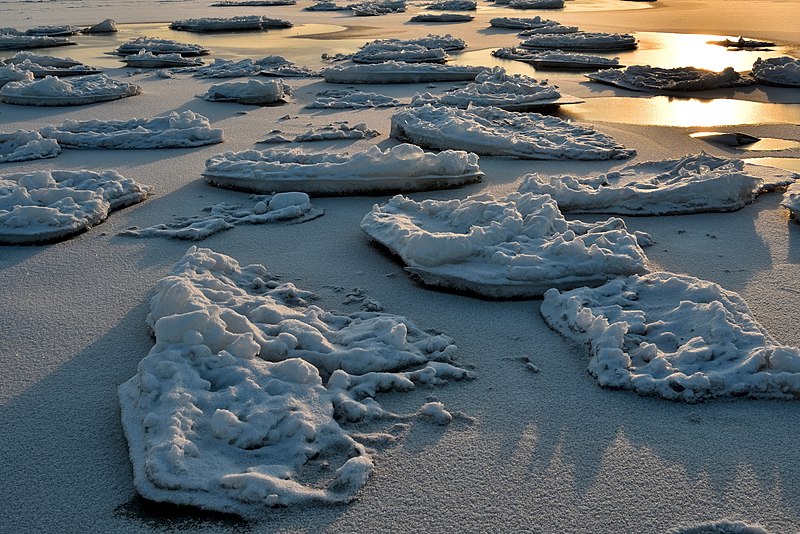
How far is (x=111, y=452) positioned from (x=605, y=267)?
2052 mm

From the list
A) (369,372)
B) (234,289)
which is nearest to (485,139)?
(234,289)

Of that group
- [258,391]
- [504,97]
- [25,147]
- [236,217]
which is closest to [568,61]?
[504,97]

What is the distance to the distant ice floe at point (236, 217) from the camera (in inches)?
151

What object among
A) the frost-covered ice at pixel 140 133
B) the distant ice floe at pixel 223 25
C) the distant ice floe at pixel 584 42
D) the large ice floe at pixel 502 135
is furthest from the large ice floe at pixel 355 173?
the distant ice floe at pixel 223 25

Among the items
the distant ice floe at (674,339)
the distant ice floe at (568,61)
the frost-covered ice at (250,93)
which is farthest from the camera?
the distant ice floe at (568,61)

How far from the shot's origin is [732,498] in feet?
6.32

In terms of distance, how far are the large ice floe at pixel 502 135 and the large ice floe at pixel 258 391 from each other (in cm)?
285

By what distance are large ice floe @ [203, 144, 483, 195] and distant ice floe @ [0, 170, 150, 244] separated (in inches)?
22.6

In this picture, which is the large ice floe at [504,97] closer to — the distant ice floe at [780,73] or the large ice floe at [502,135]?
the large ice floe at [502,135]

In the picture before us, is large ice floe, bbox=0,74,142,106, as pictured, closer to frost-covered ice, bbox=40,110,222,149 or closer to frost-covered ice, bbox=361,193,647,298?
frost-covered ice, bbox=40,110,222,149

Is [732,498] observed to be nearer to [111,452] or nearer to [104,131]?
[111,452]

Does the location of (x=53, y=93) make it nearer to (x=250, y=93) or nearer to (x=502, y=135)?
(x=250, y=93)

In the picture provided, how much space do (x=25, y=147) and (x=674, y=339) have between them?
472 centimetres

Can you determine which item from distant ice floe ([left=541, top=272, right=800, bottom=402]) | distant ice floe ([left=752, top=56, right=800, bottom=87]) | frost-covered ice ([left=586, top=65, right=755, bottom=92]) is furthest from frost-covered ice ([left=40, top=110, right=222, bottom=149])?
distant ice floe ([left=752, top=56, right=800, bottom=87])
